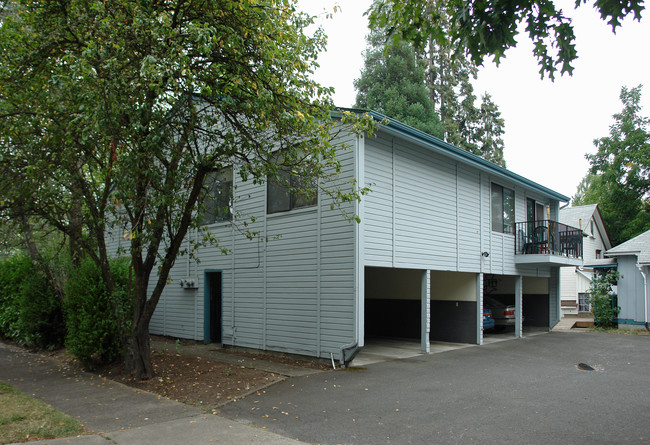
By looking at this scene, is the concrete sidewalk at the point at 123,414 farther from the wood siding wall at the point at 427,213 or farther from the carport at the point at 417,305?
the carport at the point at 417,305

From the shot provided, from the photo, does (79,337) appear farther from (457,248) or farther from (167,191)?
(457,248)

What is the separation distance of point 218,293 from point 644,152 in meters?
32.7

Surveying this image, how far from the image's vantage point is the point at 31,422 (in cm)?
656

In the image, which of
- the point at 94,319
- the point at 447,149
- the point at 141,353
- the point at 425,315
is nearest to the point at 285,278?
the point at 425,315

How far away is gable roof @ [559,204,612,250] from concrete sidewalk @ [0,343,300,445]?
3031cm

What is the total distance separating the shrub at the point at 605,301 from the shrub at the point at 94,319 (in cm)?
1779

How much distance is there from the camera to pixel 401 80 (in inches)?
1275

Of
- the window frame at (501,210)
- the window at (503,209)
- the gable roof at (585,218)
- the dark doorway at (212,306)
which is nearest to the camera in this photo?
the dark doorway at (212,306)

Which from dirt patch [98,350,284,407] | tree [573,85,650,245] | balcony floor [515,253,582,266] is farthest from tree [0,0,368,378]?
tree [573,85,650,245]

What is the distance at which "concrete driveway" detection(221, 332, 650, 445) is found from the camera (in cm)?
612

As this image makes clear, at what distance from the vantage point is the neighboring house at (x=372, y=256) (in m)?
10.9

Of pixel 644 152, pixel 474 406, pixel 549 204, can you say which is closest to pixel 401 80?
pixel 549 204

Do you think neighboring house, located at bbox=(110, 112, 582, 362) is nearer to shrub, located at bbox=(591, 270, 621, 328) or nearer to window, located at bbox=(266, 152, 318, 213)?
window, located at bbox=(266, 152, 318, 213)

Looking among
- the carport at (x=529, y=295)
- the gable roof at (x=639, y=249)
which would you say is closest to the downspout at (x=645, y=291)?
the gable roof at (x=639, y=249)
